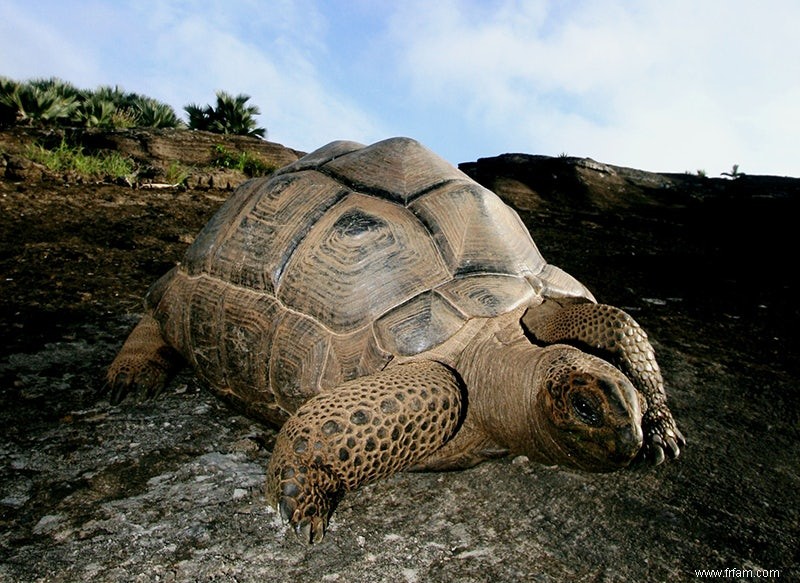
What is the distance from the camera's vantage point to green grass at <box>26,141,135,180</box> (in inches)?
321

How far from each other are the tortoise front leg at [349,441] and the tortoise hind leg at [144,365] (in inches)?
44.1

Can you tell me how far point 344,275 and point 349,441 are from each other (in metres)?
0.64

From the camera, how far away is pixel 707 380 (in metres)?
3.67

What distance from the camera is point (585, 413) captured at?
6.13ft

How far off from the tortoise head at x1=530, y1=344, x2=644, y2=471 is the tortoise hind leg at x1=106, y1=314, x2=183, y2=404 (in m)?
1.80

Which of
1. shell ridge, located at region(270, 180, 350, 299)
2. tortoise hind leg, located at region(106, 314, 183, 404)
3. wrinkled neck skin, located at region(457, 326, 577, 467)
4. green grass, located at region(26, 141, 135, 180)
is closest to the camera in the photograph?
wrinkled neck skin, located at region(457, 326, 577, 467)

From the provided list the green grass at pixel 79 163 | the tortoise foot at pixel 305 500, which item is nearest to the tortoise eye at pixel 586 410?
the tortoise foot at pixel 305 500

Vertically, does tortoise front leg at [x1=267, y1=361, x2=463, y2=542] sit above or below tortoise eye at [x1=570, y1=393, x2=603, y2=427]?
below

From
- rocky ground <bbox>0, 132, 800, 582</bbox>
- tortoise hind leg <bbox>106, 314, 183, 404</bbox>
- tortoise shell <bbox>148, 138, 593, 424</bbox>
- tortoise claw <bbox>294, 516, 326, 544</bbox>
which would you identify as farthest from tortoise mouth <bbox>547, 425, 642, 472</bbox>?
tortoise hind leg <bbox>106, 314, 183, 404</bbox>

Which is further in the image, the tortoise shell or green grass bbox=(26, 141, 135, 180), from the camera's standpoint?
green grass bbox=(26, 141, 135, 180)

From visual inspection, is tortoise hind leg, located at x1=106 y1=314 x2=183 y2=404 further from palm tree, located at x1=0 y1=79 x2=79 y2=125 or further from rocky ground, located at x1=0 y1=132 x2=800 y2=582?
palm tree, located at x1=0 y1=79 x2=79 y2=125

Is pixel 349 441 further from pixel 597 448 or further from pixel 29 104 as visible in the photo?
pixel 29 104

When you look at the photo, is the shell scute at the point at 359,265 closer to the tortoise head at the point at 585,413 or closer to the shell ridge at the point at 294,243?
the shell ridge at the point at 294,243

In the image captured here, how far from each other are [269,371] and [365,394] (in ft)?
1.81
